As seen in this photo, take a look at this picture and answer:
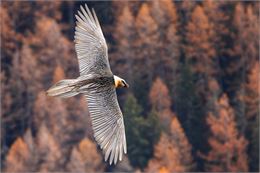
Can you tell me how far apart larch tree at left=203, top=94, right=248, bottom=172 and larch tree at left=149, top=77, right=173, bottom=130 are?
306 centimetres

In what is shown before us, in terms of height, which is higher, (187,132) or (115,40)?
(115,40)

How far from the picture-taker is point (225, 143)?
6138 cm

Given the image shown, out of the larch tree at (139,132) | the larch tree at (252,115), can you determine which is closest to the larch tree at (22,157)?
the larch tree at (139,132)

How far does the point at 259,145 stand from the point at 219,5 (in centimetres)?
1391

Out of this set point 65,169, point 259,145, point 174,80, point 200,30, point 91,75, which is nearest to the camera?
point 91,75

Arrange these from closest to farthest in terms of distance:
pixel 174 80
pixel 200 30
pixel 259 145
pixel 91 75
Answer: pixel 91 75 < pixel 259 145 < pixel 174 80 < pixel 200 30

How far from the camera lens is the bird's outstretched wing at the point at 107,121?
52.1 feet

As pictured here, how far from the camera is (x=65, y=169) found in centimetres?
5825

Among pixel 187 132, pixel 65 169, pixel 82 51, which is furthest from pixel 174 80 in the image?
pixel 82 51

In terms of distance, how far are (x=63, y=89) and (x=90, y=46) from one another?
5.81ft

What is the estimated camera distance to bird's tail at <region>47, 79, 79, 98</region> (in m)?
15.2

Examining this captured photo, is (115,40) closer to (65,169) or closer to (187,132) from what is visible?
(187,132)

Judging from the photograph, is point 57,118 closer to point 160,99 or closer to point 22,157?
point 22,157

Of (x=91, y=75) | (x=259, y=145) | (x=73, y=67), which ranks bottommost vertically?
(x=259, y=145)
